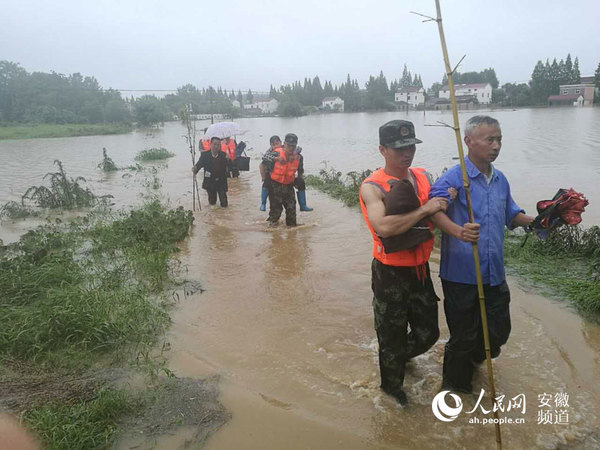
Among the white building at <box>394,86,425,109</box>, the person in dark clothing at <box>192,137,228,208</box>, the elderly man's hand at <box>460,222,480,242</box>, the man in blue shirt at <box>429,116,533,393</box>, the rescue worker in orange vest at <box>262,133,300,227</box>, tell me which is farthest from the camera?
the white building at <box>394,86,425,109</box>

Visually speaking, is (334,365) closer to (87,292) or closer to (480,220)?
(480,220)

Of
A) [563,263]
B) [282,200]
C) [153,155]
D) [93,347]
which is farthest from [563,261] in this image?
[153,155]

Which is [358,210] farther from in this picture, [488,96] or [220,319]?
[488,96]

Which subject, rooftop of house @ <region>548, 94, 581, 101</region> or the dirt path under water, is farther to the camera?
rooftop of house @ <region>548, 94, 581, 101</region>

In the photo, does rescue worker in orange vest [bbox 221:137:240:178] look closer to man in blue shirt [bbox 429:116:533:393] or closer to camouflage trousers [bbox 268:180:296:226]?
camouflage trousers [bbox 268:180:296:226]

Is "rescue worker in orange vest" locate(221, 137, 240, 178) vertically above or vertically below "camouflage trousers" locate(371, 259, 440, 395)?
above

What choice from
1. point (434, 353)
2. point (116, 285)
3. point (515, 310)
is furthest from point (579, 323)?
point (116, 285)

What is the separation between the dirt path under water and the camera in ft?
9.30

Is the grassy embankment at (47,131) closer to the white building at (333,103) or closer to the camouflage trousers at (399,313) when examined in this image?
the camouflage trousers at (399,313)

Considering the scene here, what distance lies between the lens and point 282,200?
785 cm

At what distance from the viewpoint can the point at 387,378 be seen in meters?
3.10

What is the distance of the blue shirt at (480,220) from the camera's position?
106 inches

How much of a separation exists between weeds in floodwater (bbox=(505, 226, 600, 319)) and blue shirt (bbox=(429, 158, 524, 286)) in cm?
246

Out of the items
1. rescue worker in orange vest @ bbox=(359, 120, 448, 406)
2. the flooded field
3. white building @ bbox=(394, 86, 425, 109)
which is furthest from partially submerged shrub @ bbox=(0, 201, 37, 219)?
white building @ bbox=(394, 86, 425, 109)
